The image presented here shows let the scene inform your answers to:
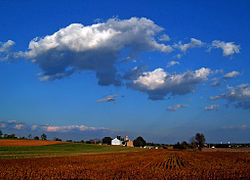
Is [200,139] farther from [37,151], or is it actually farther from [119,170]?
[119,170]

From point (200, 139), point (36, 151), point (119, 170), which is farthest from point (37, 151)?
point (200, 139)

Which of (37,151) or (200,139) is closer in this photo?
(37,151)

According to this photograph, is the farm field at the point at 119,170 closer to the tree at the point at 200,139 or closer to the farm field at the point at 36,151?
the farm field at the point at 36,151

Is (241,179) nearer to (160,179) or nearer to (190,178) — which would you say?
(190,178)

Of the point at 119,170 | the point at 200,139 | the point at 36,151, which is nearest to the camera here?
the point at 119,170

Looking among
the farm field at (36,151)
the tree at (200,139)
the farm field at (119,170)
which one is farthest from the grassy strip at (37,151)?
the tree at (200,139)

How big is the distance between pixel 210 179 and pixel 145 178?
5032 millimetres

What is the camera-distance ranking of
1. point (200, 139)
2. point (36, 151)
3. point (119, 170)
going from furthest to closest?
1. point (200, 139)
2. point (36, 151)
3. point (119, 170)

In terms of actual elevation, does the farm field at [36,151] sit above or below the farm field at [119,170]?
below

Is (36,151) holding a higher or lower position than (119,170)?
lower

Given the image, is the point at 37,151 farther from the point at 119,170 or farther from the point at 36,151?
the point at 119,170

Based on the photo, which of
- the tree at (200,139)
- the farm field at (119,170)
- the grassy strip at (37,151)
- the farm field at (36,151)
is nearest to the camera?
the farm field at (119,170)

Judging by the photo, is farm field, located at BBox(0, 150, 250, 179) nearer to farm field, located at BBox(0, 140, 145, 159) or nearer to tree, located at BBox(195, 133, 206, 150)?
farm field, located at BBox(0, 140, 145, 159)

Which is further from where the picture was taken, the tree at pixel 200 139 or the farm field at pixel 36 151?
the tree at pixel 200 139
